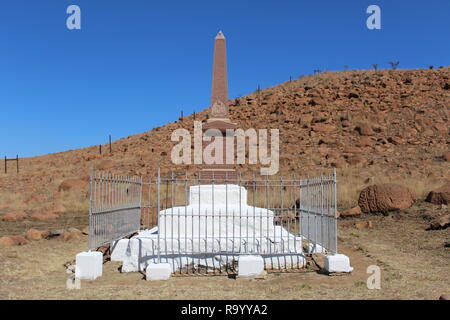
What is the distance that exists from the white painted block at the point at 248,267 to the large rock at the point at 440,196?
35.5 ft

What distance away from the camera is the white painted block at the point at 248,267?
26.8 ft

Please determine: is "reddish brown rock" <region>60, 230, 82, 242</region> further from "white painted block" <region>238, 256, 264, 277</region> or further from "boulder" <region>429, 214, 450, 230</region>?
"boulder" <region>429, 214, 450, 230</region>

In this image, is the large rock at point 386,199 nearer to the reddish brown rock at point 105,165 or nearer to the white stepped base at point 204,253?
the white stepped base at point 204,253

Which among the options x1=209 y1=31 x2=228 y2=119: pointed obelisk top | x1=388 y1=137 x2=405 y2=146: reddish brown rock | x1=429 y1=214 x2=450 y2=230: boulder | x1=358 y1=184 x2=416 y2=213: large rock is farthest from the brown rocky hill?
x1=209 y1=31 x2=228 y2=119: pointed obelisk top

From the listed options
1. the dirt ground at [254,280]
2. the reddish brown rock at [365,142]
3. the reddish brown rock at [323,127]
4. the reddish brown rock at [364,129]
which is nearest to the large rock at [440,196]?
the dirt ground at [254,280]

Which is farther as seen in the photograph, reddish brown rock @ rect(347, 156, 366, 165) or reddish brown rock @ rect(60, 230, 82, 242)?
reddish brown rock @ rect(347, 156, 366, 165)

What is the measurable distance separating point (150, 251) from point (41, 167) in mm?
34397

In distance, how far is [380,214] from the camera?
16141 mm

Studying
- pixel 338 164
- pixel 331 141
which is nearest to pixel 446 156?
pixel 338 164

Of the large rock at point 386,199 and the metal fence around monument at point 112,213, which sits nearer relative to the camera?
the metal fence around monument at point 112,213

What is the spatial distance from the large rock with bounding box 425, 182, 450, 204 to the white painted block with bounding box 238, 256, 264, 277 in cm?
1082

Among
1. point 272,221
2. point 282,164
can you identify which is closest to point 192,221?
point 272,221

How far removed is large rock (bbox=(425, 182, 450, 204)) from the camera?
1600 centimetres

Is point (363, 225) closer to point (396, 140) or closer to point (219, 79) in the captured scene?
point (219, 79)
